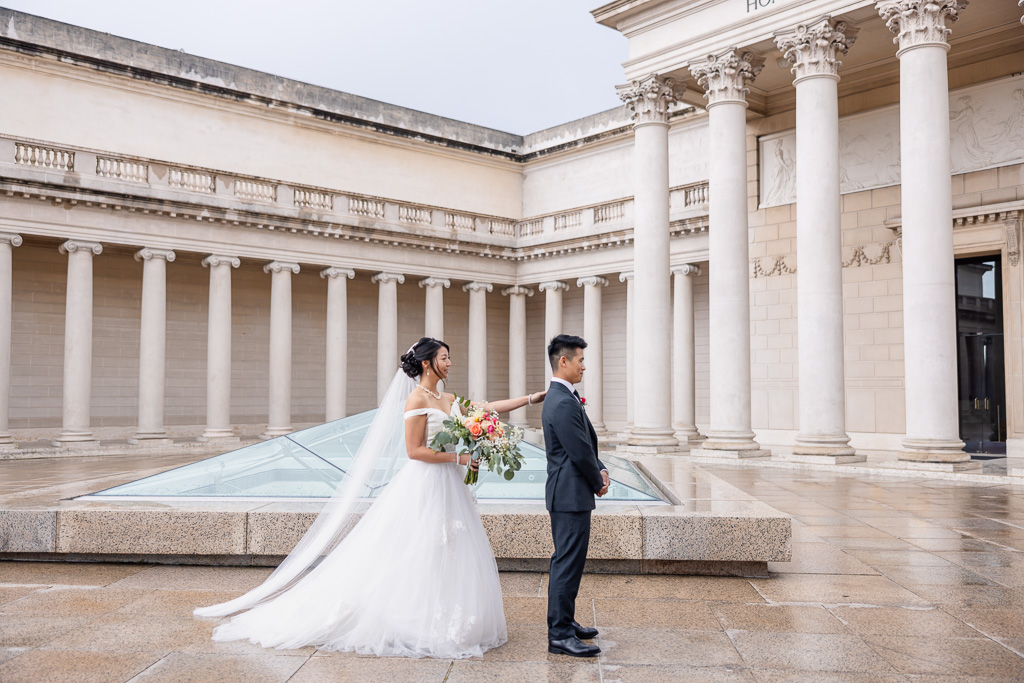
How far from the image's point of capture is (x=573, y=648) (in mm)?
6270

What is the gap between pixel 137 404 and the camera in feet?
105

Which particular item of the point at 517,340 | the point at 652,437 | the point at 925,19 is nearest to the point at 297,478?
the point at 652,437

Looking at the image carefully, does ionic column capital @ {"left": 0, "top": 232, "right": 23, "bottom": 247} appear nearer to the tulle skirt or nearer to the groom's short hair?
the tulle skirt

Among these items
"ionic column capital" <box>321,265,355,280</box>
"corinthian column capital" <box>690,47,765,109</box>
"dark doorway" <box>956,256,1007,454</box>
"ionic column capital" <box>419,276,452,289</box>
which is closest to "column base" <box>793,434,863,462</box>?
"dark doorway" <box>956,256,1007,454</box>

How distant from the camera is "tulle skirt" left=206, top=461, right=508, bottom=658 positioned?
6.52 meters

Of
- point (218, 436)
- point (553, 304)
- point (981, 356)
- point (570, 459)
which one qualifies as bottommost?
point (218, 436)

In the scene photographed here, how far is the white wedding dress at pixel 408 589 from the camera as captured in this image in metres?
6.52

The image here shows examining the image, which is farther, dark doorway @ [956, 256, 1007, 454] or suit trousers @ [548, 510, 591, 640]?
dark doorway @ [956, 256, 1007, 454]

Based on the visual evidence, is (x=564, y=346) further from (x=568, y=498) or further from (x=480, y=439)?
(x=568, y=498)

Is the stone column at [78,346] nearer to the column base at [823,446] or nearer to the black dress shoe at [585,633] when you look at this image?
the column base at [823,446]

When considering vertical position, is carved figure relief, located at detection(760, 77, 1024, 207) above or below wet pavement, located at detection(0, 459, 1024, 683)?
above

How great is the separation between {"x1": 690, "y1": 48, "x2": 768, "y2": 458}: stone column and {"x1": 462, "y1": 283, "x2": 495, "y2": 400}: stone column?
14.3 m

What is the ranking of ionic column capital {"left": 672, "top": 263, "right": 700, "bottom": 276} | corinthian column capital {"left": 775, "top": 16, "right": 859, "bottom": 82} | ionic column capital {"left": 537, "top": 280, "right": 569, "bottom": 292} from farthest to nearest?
ionic column capital {"left": 537, "top": 280, "right": 569, "bottom": 292}, ionic column capital {"left": 672, "top": 263, "right": 700, "bottom": 276}, corinthian column capital {"left": 775, "top": 16, "right": 859, "bottom": 82}

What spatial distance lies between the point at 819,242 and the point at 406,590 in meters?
18.6
